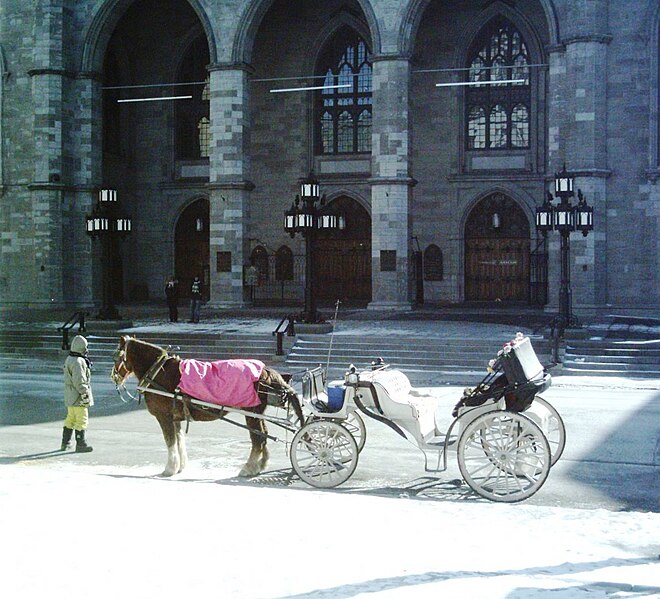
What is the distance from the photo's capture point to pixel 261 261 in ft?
111

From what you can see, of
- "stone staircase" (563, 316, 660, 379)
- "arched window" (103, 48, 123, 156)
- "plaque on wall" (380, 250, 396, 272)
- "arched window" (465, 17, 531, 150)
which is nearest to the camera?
"stone staircase" (563, 316, 660, 379)

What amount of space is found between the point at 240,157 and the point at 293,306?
5.44 m

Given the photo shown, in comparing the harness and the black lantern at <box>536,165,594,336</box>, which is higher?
the black lantern at <box>536,165,594,336</box>

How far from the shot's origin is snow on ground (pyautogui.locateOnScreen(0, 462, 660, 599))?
5508 millimetres

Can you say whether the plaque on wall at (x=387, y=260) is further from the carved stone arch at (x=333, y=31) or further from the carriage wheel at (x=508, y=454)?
the carriage wheel at (x=508, y=454)

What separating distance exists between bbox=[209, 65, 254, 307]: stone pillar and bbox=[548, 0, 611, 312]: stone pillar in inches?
378

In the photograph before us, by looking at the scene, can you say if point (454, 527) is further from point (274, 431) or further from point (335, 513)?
point (274, 431)

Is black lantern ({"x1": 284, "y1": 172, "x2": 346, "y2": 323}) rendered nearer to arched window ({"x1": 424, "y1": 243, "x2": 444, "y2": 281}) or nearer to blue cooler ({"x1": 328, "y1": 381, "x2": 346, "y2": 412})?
arched window ({"x1": 424, "y1": 243, "x2": 444, "y2": 281})

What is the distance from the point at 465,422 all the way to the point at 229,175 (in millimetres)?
20992

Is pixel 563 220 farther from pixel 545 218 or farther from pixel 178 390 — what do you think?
pixel 178 390

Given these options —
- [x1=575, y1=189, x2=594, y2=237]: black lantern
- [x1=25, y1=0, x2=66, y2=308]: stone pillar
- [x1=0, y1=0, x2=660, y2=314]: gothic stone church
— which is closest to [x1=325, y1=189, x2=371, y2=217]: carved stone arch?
[x1=0, y1=0, x2=660, y2=314]: gothic stone church

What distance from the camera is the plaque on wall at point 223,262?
94.5 ft

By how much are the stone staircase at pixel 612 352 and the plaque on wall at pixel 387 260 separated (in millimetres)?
7065

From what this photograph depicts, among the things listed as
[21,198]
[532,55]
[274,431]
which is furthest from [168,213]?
[274,431]
